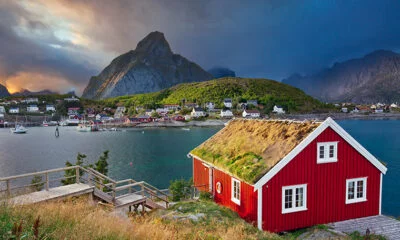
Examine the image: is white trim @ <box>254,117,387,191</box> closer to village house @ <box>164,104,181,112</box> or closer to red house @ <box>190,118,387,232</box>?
red house @ <box>190,118,387,232</box>

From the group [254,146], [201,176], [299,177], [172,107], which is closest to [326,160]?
[299,177]

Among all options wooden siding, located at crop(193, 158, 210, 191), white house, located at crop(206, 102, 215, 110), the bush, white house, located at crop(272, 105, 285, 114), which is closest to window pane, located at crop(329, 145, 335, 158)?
wooden siding, located at crop(193, 158, 210, 191)

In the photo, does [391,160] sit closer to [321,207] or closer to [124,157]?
[321,207]

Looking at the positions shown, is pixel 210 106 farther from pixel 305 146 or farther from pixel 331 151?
pixel 305 146

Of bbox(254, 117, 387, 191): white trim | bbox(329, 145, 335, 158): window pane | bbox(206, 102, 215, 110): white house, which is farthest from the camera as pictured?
bbox(206, 102, 215, 110): white house

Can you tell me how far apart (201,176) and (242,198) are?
611 centimetres

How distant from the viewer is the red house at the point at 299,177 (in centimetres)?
1467

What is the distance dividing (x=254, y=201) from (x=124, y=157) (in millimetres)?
48262

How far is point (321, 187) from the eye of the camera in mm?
15617

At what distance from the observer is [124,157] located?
194 ft

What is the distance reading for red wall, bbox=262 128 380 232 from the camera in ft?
48.3

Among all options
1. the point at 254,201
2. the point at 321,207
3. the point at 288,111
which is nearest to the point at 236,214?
the point at 254,201

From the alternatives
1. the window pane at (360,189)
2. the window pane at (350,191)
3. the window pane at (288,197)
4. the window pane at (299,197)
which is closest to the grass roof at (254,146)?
the window pane at (288,197)

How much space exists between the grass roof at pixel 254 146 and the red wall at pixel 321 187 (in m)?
0.75
